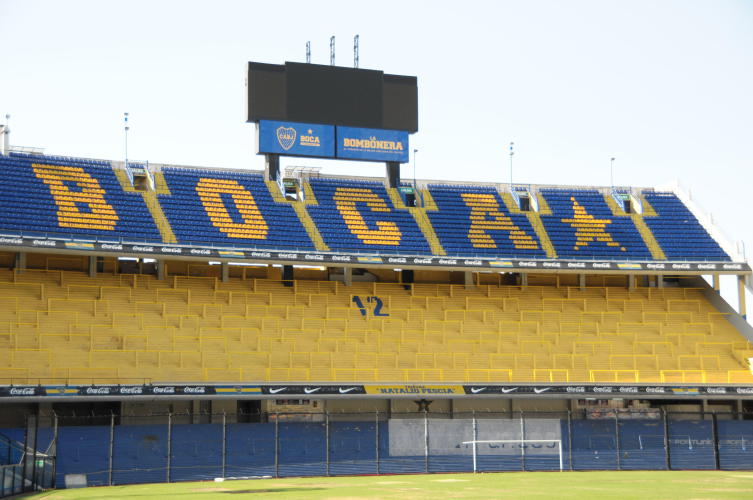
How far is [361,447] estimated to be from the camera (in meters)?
44.3

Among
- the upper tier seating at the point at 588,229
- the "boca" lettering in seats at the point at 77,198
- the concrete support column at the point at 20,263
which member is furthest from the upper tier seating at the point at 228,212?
the upper tier seating at the point at 588,229

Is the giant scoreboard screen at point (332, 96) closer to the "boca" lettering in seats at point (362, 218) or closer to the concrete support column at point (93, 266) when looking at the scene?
the "boca" lettering in seats at point (362, 218)

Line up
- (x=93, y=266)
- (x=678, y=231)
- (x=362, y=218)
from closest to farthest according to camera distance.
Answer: (x=93, y=266)
(x=362, y=218)
(x=678, y=231)

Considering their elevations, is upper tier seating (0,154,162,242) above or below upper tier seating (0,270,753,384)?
above

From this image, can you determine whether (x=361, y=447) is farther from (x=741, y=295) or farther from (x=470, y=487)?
(x=741, y=295)

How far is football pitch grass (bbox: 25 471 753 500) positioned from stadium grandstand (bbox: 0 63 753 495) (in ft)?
10.9

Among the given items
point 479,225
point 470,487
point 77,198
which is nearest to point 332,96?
point 479,225

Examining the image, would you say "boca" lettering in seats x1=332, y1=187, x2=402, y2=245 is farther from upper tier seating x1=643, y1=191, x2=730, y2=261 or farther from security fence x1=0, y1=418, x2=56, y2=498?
security fence x1=0, y1=418, x2=56, y2=498

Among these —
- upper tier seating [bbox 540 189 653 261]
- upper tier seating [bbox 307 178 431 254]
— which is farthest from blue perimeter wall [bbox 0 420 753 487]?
upper tier seating [bbox 540 189 653 261]

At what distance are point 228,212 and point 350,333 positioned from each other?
9.17 metres

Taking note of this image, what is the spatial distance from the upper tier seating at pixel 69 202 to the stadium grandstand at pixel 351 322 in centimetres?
15

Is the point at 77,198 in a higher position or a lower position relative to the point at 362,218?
higher

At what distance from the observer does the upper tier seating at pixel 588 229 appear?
5578 centimetres

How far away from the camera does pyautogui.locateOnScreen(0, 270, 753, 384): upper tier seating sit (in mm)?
45062
